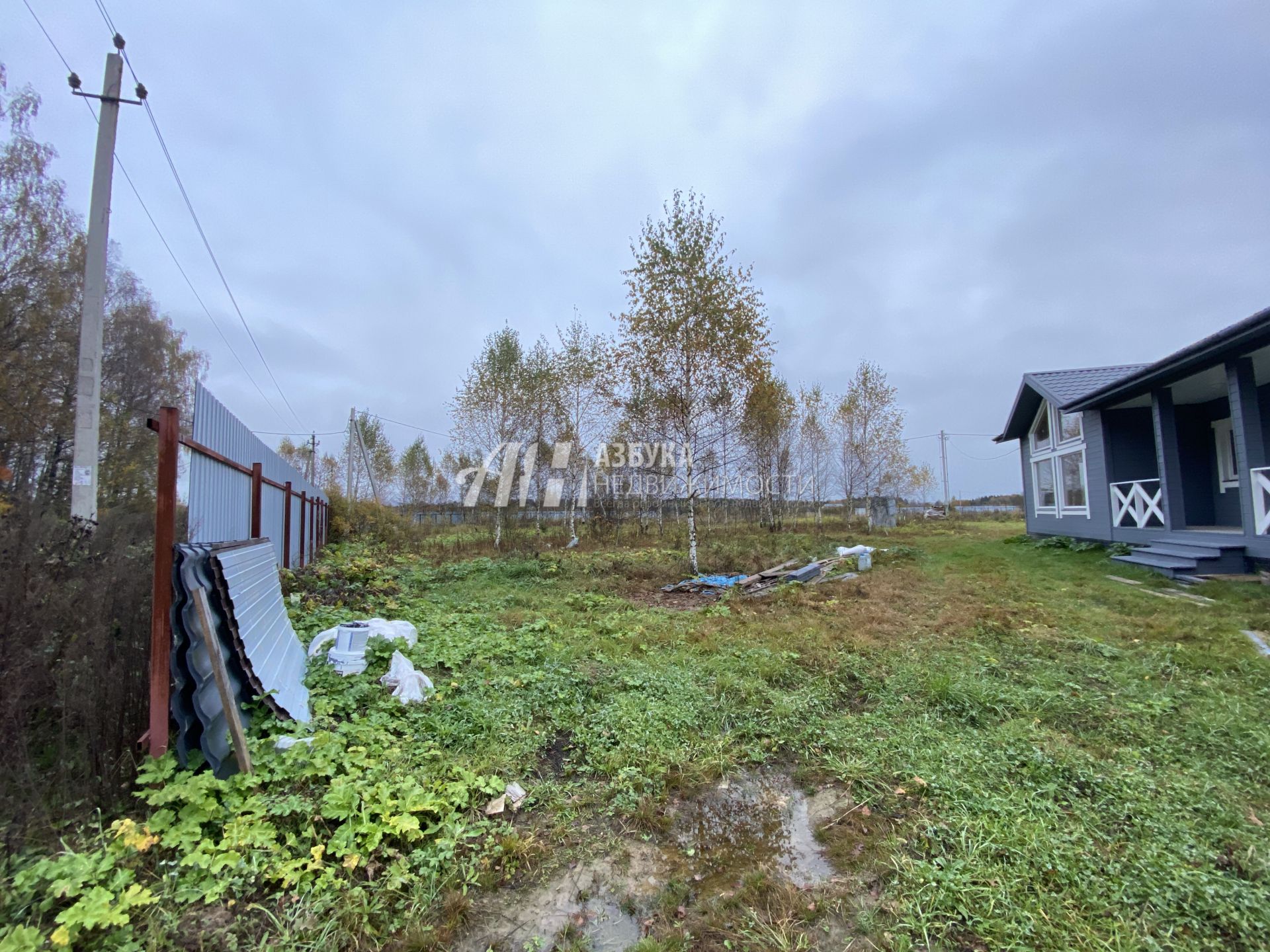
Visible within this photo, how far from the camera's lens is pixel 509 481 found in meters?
16.0

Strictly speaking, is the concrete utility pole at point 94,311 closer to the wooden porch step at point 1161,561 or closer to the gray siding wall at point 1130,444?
the wooden porch step at point 1161,561

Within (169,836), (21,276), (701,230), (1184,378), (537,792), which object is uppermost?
(701,230)

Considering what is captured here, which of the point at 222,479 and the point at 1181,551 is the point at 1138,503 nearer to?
the point at 1181,551

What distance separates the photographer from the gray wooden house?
715 cm

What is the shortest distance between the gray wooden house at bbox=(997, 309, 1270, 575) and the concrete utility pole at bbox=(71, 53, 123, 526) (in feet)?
44.0

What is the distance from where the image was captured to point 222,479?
13.5 ft

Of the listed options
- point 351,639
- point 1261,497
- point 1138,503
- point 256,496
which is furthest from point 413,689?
point 1138,503

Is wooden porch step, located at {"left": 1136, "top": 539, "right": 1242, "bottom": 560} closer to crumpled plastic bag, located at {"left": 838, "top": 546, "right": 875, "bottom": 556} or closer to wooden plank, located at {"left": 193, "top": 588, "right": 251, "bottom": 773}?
crumpled plastic bag, located at {"left": 838, "top": 546, "right": 875, "bottom": 556}

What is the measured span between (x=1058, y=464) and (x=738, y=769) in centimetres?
1429

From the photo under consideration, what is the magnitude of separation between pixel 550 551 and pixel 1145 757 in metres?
12.3

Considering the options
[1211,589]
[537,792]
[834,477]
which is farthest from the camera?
[834,477]

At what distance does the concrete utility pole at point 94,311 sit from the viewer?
5.16m

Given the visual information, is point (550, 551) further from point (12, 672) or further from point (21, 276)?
point (12, 672)

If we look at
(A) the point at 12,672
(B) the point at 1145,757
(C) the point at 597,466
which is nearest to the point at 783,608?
(B) the point at 1145,757
